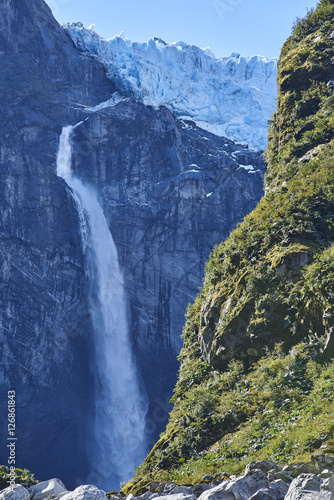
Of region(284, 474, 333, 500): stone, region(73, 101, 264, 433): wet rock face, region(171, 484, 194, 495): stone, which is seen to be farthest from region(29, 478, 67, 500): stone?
region(73, 101, 264, 433): wet rock face

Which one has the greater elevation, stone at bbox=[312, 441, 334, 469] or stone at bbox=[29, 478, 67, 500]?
stone at bbox=[312, 441, 334, 469]

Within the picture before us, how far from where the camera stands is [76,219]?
6066cm

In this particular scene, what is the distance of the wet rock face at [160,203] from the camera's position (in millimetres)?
58688

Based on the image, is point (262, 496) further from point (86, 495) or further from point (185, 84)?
point (185, 84)

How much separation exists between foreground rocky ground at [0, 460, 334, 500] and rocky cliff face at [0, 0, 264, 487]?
Result: 46154 mm

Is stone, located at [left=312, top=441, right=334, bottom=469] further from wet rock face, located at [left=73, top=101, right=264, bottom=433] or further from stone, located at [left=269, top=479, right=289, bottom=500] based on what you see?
wet rock face, located at [left=73, top=101, right=264, bottom=433]

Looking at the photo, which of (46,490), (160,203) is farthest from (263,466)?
(160,203)

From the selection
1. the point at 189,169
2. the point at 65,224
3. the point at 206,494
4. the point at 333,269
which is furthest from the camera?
the point at 189,169

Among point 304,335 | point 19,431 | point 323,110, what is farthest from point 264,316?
point 19,431

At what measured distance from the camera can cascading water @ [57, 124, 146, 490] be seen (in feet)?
176

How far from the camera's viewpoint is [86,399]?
55.3 meters

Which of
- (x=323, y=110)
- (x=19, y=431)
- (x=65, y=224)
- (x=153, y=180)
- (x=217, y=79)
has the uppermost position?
(x=217, y=79)

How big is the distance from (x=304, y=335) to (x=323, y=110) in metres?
8.45

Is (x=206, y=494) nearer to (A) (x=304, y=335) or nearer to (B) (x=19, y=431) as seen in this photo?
(A) (x=304, y=335)
